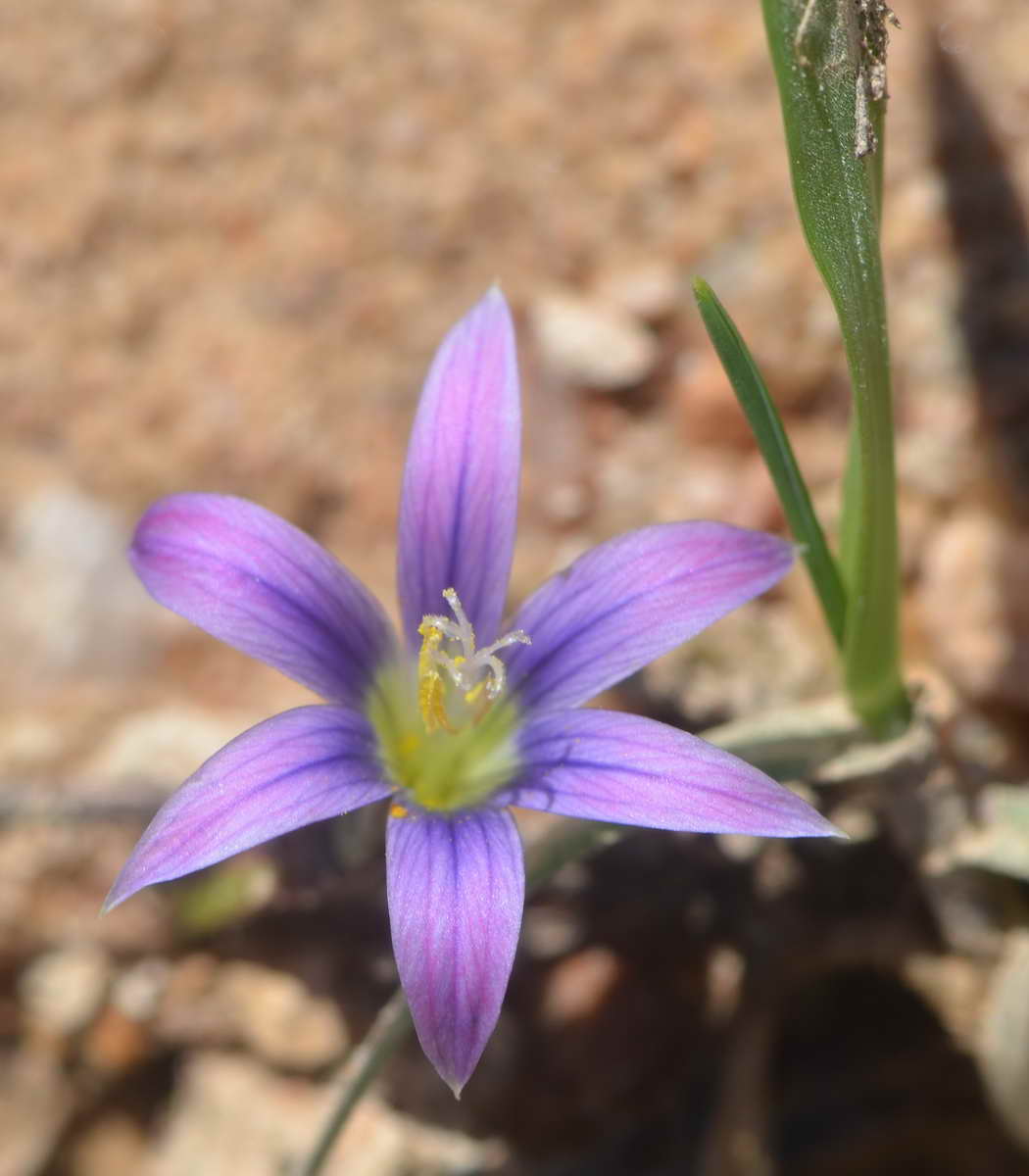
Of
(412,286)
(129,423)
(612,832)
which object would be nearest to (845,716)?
(612,832)

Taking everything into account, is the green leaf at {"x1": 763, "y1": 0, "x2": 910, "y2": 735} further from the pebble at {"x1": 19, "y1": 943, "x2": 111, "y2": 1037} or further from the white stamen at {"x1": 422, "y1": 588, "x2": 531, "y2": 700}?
the pebble at {"x1": 19, "y1": 943, "x2": 111, "y2": 1037}

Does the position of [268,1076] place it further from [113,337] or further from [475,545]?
[113,337]

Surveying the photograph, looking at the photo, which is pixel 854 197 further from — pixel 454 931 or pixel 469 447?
pixel 454 931

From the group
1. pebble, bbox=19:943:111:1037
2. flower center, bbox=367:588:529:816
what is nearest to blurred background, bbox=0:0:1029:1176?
pebble, bbox=19:943:111:1037

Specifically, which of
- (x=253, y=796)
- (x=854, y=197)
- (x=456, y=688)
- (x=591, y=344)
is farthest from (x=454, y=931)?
(x=591, y=344)

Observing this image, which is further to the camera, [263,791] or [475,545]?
[475,545]

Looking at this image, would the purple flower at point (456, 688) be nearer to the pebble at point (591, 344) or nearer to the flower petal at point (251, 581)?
the flower petal at point (251, 581)
